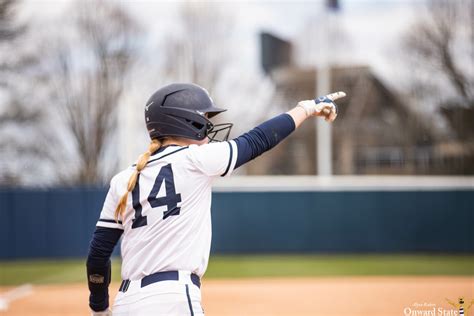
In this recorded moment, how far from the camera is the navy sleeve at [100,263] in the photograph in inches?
97.3

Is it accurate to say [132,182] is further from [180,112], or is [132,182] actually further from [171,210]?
[180,112]

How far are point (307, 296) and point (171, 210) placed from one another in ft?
18.9

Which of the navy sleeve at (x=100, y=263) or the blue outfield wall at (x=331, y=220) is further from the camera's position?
the blue outfield wall at (x=331, y=220)

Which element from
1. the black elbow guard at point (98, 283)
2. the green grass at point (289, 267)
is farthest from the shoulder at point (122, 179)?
the green grass at point (289, 267)

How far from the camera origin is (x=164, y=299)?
222 cm

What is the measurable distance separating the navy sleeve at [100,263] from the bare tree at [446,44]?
50.3 ft

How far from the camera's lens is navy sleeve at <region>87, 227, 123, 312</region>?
2471mm

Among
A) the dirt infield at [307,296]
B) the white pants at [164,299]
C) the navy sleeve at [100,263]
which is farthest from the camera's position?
the dirt infield at [307,296]

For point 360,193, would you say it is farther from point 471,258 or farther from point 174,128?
point 174,128

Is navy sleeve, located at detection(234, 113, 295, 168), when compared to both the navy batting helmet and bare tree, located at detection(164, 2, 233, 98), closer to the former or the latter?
the navy batting helmet

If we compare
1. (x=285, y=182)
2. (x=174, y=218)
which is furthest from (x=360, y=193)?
(x=174, y=218)

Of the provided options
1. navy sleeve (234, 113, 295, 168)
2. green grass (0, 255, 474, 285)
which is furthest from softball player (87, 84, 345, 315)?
green grass (0, 255, 474, 285)

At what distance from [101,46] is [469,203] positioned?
40.6ft

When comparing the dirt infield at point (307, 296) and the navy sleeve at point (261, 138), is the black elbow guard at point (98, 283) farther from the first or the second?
the dirt infield at point (307, 296)
